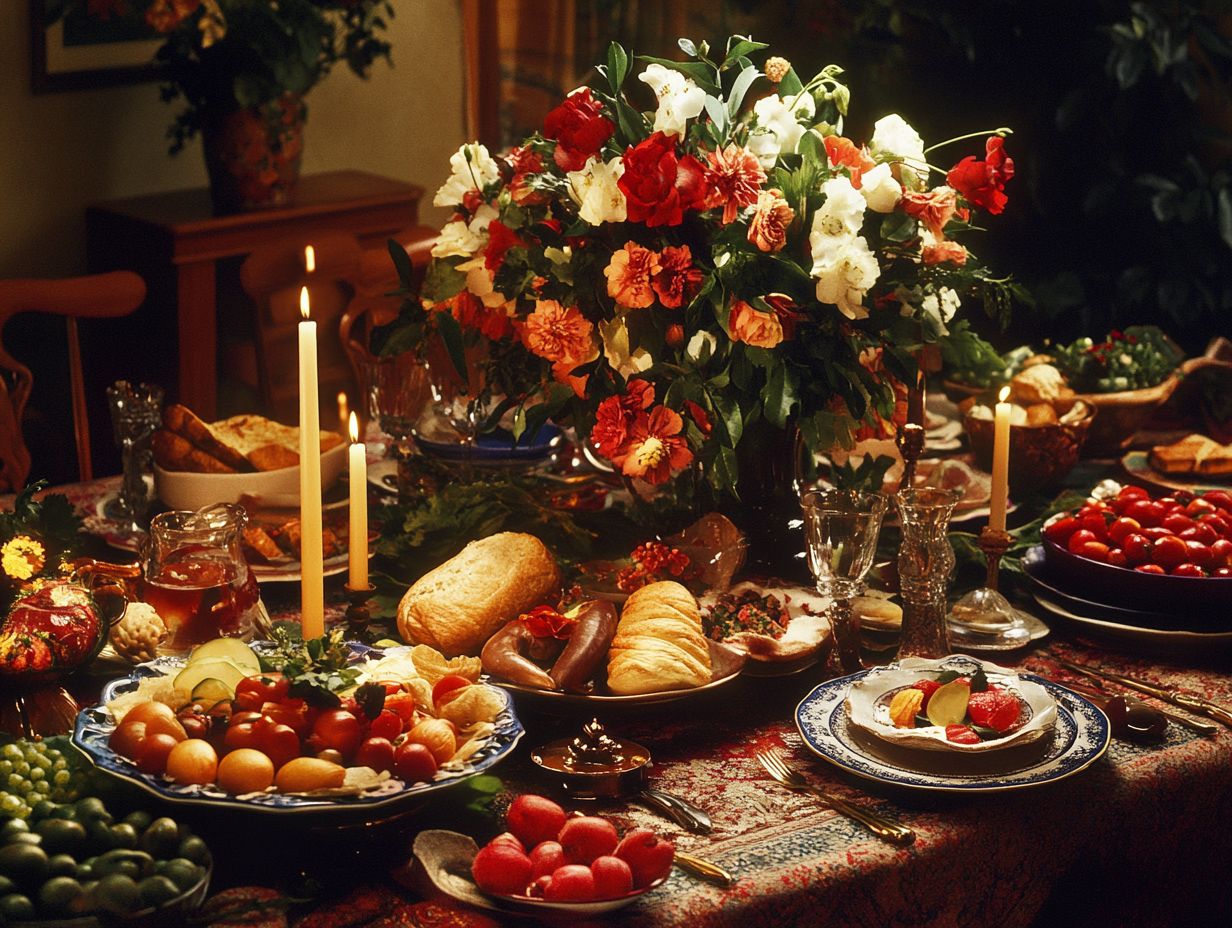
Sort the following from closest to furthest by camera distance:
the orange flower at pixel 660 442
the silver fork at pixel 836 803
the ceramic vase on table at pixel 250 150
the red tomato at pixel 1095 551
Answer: the silver fork at pixel 836 803 → the orange flower at pixel 660 442 → the red tomato at pixel 1095 551 → the ceramic vase on table at pixel 250 150

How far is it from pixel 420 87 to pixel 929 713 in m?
3.65

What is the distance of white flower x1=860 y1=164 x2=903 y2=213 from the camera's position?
1620 mm

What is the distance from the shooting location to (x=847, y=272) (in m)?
1.57

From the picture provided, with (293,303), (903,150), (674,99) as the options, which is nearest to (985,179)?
(903,150)

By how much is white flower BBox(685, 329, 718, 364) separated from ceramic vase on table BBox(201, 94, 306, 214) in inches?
95.6

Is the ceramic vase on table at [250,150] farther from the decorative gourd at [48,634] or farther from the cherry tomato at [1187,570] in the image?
the cherry tomato at [1187,570]

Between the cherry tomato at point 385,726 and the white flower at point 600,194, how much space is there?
600 mm

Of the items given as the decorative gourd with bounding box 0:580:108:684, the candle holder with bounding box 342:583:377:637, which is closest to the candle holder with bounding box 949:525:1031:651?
the candle holder with bounding box 342:583:377:637

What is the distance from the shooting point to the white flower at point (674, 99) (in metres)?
1.60

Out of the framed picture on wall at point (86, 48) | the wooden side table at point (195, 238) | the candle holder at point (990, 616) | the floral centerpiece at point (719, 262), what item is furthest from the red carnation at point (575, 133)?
the framed picture on wall at point (86, 48)

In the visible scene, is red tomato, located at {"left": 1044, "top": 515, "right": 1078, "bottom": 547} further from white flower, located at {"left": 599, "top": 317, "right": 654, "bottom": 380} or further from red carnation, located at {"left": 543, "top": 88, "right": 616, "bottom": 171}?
red carnation, located at {"left": 543, "top": 88, "right": 616, "bottom": 171}

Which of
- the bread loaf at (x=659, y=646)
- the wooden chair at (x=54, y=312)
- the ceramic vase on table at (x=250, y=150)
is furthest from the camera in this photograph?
the ceramic vase on table at (x=250, y=150)

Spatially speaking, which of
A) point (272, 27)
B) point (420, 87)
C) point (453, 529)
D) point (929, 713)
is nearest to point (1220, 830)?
point (929, 713)

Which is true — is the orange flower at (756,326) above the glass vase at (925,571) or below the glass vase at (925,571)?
above
